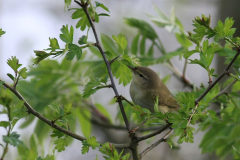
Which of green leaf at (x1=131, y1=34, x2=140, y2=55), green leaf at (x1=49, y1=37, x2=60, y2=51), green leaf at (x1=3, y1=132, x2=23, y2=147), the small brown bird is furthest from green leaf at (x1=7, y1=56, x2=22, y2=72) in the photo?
green leaf at (x1=131, y1=34, x2=140, y2=55)

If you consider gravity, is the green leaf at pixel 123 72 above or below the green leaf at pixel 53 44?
below

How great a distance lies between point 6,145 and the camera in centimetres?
94

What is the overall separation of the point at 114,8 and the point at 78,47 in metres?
5.22

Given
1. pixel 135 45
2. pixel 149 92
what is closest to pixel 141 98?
pixel 149 92

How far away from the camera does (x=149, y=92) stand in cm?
239

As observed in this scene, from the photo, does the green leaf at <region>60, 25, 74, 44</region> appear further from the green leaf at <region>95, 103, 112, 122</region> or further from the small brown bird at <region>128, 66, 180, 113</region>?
the green leaf at <region>95, 103, 112, 122</region>

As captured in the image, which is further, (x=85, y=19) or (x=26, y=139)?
(x=26, y=139)

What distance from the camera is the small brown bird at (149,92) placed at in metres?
2.27

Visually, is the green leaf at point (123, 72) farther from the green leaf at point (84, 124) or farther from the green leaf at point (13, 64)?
the green leaf at point (84, 124)

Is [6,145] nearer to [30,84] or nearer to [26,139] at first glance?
[30,84]

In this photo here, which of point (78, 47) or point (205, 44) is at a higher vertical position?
point (78, 47)

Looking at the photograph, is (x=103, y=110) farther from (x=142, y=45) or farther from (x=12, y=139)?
(x=12, y=139)

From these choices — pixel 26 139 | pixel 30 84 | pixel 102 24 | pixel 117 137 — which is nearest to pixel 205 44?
pixel 30 84

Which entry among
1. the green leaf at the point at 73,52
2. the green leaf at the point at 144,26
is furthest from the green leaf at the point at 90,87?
the green leaf at the point at 144,26
